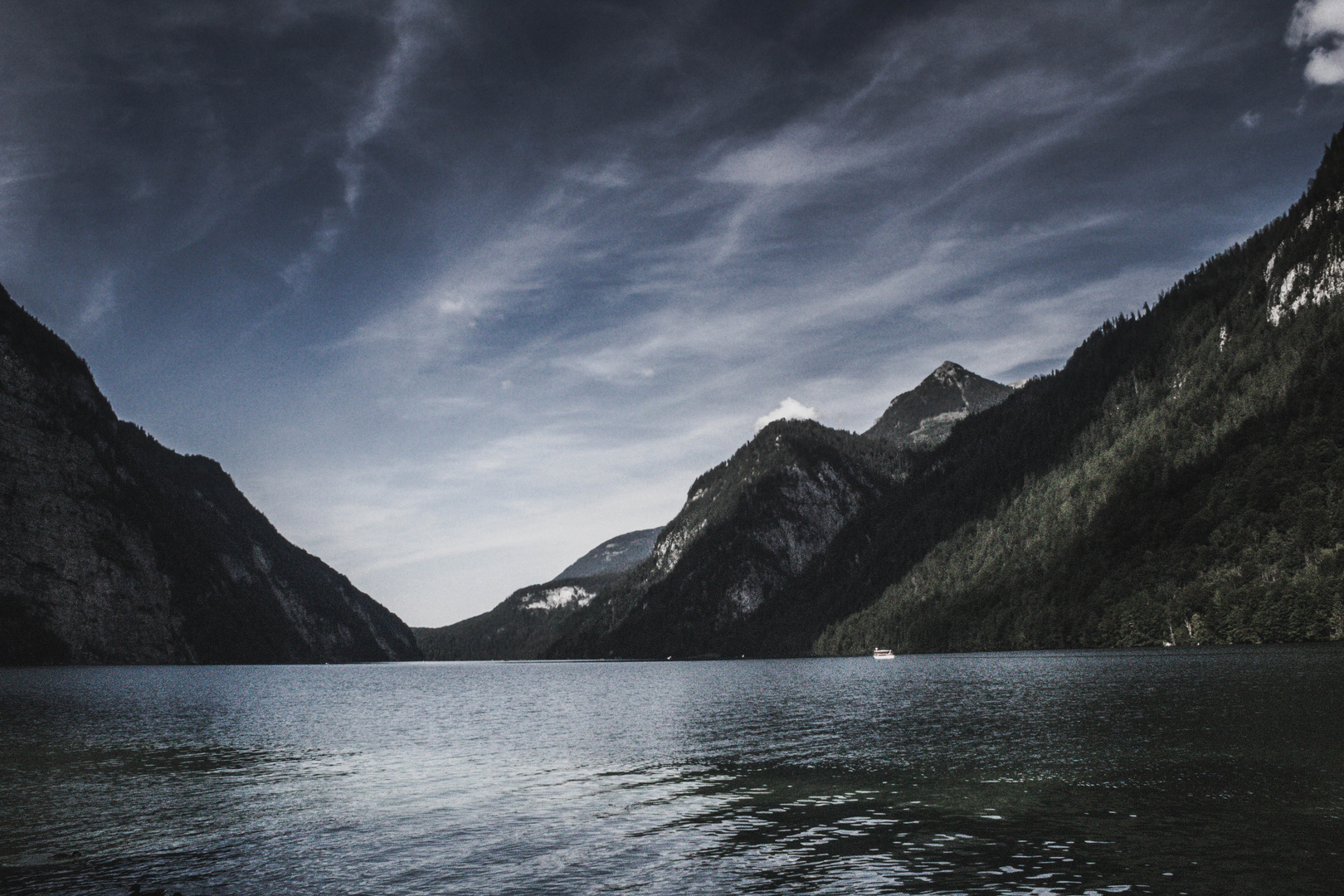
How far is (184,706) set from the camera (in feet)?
320

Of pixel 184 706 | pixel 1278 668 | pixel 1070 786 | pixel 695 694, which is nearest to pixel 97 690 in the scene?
pixel 184 706

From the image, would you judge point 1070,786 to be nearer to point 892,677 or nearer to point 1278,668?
point 1278,668

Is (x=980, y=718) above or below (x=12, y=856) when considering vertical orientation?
below

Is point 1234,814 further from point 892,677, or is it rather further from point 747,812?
point 892,677

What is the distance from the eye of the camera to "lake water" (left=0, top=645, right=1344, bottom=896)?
24109mm

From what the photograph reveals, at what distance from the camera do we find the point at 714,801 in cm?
3609

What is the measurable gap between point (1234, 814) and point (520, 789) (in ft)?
97.8

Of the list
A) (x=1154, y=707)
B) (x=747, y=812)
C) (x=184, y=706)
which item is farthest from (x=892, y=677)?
(x=747, y=812)

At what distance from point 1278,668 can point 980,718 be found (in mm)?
54002

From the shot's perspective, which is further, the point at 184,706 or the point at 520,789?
the point at 184,706

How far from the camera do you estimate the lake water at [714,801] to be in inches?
949

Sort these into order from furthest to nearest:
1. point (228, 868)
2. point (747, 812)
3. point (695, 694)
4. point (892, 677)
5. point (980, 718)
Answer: point (892, 677)
point (695, 694)
point (980, 718)
point (747, 812)
point (228, 868)

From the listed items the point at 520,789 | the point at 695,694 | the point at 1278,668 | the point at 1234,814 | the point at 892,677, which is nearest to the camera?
the point at 1234,814

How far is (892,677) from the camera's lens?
446 ft
